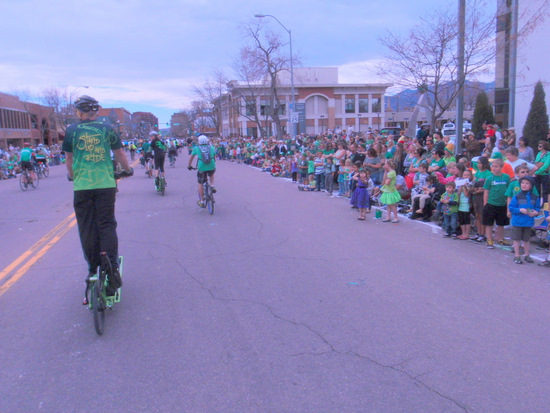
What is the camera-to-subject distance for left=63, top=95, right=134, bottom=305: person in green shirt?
16.5ft

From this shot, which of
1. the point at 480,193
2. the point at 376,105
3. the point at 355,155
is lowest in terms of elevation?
the point at 480,193

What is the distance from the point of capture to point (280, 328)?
480 centimetres

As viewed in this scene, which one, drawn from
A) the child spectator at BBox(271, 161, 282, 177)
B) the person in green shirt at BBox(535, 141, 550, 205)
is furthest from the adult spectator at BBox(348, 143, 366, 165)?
the child spectator at BBox(271, 161, 282, 177)

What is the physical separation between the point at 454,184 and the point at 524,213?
206 centimetres

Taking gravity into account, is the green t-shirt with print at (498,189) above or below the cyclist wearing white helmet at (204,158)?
below

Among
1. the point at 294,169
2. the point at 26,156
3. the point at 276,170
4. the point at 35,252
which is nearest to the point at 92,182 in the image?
the point at 35,252

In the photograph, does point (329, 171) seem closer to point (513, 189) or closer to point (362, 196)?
point (362, 196)

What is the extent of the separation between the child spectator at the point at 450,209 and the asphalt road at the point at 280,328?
0.57 m

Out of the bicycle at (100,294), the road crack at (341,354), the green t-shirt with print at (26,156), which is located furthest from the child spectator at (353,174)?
the green t-shirt with print at (26,156)

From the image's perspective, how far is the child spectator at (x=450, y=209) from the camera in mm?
9039

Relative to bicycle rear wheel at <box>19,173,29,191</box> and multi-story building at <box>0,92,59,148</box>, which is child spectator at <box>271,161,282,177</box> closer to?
bicycle rear wheel at <box>19,173,29,191</box>

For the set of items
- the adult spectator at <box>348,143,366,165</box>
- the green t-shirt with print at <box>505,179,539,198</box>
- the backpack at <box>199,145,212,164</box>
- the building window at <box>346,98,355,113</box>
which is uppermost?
the building window at <box>346,98,355,113</box>

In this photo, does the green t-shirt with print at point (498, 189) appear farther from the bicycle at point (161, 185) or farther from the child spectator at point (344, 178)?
the bicycle at point (161, 185)

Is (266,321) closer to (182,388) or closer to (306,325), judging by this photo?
(306,325)
